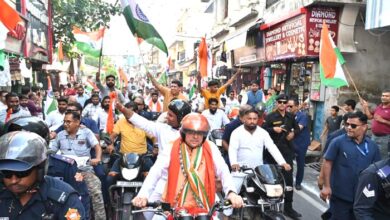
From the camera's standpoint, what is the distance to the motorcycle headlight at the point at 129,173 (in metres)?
5.06

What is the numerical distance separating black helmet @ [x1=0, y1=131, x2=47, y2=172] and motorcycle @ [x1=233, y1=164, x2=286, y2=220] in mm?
2597

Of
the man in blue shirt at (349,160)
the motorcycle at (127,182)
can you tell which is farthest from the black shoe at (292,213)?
the motorcycle at (127,182)

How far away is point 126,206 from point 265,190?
1670mm

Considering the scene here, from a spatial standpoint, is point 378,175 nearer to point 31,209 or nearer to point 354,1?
point 31,209

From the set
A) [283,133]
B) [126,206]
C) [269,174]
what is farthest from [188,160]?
[283,133]

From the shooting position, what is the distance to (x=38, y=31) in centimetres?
1731

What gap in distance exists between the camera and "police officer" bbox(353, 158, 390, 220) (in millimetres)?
3035

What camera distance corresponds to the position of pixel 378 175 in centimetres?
304

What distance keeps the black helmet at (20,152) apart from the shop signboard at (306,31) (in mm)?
10771

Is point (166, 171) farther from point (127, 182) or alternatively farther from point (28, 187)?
point (28, 187)

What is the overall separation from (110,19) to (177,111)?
14699 millimetres

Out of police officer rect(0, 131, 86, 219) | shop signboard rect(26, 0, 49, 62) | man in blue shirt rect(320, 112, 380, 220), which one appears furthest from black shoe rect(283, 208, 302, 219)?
shop signboard rect(26, 0, 49, 62)

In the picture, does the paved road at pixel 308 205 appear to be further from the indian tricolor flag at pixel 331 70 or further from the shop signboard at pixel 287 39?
the shop signboard at pixel 287 39

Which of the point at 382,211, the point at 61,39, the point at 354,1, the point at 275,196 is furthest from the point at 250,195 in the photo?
the point at 61,39
